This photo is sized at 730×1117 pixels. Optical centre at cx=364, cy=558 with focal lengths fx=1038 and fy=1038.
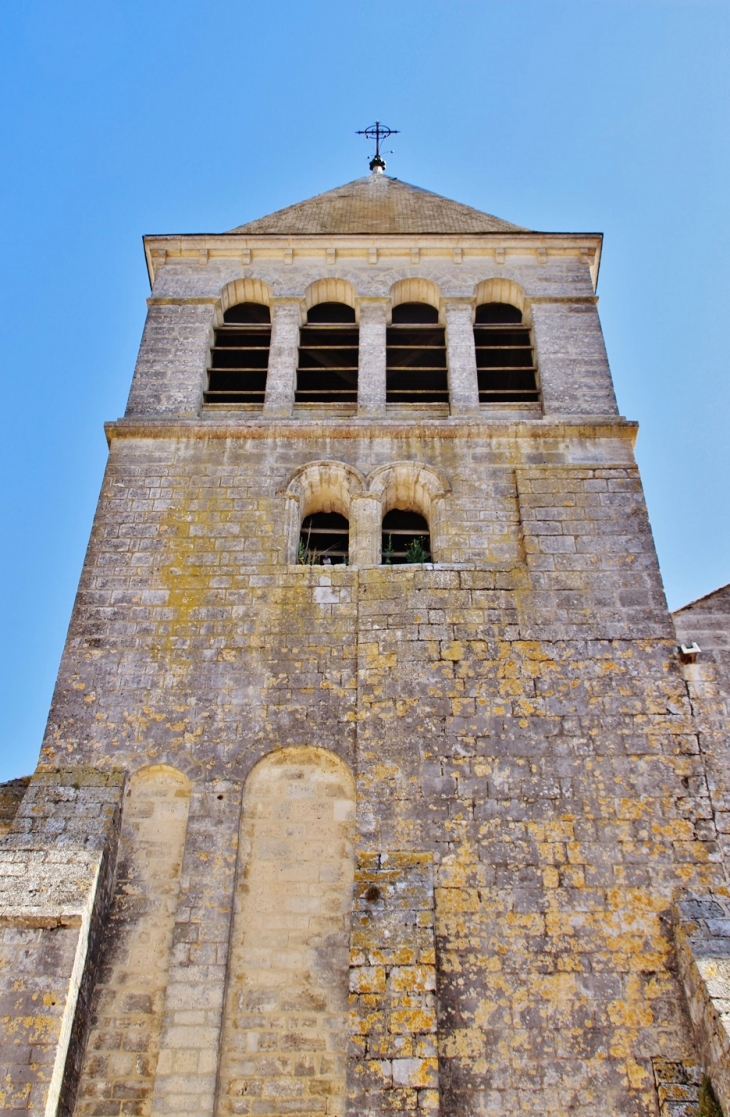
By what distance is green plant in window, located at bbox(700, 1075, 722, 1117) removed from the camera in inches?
225

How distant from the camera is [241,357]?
36.9 ft

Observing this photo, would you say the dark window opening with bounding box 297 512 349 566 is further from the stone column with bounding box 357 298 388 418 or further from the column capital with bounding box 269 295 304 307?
the column capital with bounding box 269 295 304 307

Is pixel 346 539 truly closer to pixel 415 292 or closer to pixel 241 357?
pixel 241 357

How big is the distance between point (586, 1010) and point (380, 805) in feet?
5.97

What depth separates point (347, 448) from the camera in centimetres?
962

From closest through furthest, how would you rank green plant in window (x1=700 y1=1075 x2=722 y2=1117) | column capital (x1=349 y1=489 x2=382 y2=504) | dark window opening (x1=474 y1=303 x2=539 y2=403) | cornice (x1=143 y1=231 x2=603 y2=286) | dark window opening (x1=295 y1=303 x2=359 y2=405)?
green plant in window (x1=700 y1=1075 x2=722 y2=1117)
column capital (x1=349 y1=489 x2=382 y2=504)
dark window opening (x1=474 y1=303 x2=539 y2=403)
dark window opening (x1=295 y1=303 x2=359 y2=405)
cornice (x1=143 y1=231 x2=603 y2=286)

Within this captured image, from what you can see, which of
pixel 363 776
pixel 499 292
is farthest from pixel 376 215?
pixel 363 776

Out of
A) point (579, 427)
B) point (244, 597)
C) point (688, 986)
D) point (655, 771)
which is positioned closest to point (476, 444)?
point (579, 427)

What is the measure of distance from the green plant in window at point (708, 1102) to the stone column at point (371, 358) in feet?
20.6

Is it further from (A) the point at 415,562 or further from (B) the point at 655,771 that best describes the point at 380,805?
(A) the point at 415,562

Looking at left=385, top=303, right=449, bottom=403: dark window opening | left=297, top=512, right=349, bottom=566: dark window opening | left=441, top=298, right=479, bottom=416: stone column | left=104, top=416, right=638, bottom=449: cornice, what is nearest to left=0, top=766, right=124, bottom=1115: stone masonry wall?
left=297, top=512, right=349, bottom=566: dark window opening

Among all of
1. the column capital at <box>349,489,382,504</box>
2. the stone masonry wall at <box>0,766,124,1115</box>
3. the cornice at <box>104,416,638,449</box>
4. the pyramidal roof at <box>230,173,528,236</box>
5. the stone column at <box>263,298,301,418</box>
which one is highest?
the pyramidal roof at <box>230,173,528,236</box>

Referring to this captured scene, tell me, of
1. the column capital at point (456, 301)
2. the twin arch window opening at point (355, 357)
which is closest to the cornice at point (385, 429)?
the twin arch window opening at point (355, 357)

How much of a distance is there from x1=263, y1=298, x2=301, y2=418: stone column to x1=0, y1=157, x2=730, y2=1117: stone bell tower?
6 cm
